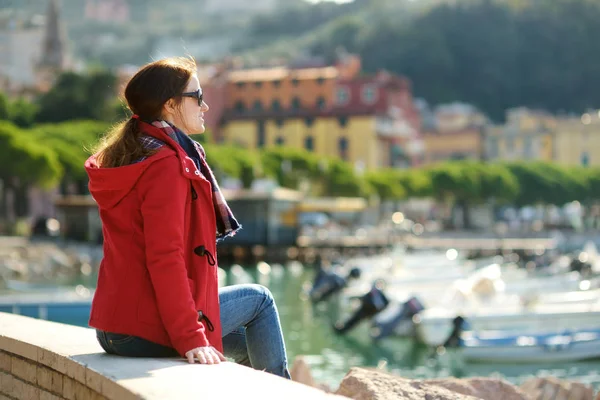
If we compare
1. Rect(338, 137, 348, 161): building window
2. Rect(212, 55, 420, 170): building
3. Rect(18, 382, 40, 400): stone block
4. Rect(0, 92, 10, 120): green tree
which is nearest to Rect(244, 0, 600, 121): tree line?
Rect(212, 55, 420, 170): building

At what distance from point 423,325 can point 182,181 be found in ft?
56.4

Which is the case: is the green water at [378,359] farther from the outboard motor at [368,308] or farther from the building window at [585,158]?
the building window at [585,158]

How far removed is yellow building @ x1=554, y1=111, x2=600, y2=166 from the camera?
328 ft

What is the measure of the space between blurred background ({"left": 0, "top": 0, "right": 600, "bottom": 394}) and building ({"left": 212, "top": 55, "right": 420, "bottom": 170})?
0.16 meters

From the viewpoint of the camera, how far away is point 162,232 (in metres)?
4.10

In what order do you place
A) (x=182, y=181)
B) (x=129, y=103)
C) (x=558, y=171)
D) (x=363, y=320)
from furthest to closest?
(x=558, y=171) → (x=363, y=320) → (x=129, y=103) → (x=182, y=181)

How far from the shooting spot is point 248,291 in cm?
449

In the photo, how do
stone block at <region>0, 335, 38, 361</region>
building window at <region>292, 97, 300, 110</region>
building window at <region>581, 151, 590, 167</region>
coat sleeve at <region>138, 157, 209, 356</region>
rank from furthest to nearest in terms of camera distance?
building window at <region>581, 151, 590, 167</region> → building window at <region>292, 97, 300, 110</region> → stone block at <region>0, 335, 38, 361</region> → coat sleeve at <region>138, 157, 209, 356</region>

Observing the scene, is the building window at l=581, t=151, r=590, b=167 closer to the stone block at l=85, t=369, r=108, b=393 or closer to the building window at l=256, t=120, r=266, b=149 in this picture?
→ the building window at l=256, t=120, r=266, b=149

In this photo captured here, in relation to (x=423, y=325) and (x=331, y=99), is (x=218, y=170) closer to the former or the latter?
(x=331, y=99)

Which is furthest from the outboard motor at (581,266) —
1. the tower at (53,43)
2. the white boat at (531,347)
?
the tower at (53,43)

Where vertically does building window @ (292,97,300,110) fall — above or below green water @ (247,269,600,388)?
above

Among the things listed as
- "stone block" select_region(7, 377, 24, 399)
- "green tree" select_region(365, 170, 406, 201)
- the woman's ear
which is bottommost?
"green tree" select_region(365, 170, 406, 201)

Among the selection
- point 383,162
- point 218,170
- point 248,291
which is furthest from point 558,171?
point 248,291
